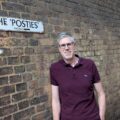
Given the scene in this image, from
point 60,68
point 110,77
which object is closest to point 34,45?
point 60,68

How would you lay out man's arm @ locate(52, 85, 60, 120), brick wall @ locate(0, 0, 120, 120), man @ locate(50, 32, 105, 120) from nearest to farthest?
man @ locate(50, 32, 105, 120)
man's arm @ locate(52, 85, 60, 120)
brick wall @ locate(0, 0, 120, 120)

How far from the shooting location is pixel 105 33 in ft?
28.9

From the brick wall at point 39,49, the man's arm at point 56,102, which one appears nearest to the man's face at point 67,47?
the man's arm at point 56,102

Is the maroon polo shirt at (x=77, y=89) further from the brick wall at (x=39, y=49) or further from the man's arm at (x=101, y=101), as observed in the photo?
the brick wall at (x=39, y=49)

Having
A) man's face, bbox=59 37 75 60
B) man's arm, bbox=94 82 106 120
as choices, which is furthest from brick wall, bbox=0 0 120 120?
man's arm, bbox=94 82 106 120

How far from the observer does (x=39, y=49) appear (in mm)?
6043

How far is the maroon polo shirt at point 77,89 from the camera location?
403cm

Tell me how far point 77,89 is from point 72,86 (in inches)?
2.4

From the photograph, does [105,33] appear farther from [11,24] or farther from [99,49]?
[11,24]

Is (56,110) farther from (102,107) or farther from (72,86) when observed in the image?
(102,107)

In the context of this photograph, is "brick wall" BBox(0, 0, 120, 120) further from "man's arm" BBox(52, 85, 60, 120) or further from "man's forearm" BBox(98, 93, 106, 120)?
"man's forearm" BBox(98, 93, 106, 120)

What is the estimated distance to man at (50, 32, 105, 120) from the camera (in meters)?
4.03

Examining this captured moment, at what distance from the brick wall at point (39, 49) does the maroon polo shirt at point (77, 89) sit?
1276mm

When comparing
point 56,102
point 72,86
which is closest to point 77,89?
point 72,86
